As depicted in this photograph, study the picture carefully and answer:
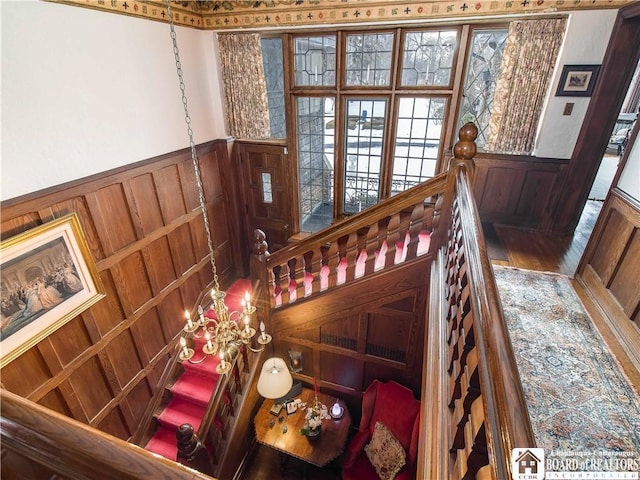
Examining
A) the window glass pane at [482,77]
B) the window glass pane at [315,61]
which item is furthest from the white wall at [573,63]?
the window glass pane at [315,61]

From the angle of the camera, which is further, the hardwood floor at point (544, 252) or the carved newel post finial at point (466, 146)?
the hardwood floor at point (544, 252)

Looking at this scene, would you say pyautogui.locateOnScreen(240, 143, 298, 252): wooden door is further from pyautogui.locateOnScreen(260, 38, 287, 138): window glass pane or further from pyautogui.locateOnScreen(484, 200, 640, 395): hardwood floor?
pyautogui.locateOnScreen(484, 200, 640, 395): hardwood floor

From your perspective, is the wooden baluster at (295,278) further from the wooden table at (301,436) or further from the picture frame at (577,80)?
the picture frame at (577,80)

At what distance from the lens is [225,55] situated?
423 cm

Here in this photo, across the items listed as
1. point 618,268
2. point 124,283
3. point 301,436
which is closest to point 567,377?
point 618,268

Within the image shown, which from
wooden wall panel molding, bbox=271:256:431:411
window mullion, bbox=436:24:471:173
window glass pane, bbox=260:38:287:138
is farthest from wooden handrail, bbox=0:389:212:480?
window glass pane, bbox=260:38:287:138

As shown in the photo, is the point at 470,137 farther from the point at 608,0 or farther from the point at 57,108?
the point at 57,108

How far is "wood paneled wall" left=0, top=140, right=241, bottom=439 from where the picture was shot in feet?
8.71

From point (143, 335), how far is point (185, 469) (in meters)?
3.61

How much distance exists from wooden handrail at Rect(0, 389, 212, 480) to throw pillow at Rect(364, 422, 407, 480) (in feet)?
10.2

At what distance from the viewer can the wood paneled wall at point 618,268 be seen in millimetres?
2135

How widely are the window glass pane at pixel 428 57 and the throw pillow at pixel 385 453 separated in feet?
12.2

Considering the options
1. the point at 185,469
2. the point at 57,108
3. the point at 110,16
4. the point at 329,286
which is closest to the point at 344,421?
the point at 329,286

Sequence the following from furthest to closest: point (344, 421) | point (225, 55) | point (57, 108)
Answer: point (225, 55)
point (344, 421)
point (57, 108)
